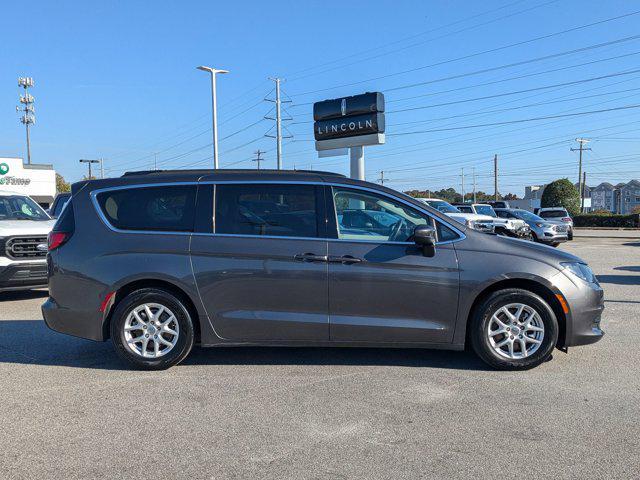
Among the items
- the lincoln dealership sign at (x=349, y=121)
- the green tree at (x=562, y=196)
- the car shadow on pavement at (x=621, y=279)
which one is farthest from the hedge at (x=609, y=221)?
the car shadow on pavement at (x=621, y=279)

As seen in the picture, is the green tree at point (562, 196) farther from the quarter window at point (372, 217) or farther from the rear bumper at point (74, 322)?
the rear bumper at point (74, 322)

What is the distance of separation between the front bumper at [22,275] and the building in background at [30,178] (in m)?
40.7

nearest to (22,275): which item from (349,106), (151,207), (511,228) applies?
(151,207)

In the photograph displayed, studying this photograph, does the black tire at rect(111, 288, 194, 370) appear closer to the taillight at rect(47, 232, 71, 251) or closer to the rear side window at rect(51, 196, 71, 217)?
the taillight at rect(47, 232, 71, 251)

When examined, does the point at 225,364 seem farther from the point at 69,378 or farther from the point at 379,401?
the point at 379,401

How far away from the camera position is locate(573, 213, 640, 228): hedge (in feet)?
137

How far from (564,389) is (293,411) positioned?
2.27m

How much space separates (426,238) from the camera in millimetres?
4949


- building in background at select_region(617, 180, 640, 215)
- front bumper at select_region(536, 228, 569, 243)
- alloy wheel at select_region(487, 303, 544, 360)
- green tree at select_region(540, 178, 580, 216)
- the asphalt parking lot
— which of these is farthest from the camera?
building in background at select_region(617, 180, 640, 215)

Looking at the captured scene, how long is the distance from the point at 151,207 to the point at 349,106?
21.6m

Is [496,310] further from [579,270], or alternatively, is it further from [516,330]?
[579,270]

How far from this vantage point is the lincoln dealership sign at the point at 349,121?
2531cm

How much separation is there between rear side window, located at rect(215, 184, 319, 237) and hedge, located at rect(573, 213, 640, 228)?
43.0m

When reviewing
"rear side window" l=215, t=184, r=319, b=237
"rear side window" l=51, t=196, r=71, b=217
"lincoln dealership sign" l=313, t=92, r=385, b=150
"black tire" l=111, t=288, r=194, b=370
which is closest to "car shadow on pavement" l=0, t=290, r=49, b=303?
"rear side window" l=51, t=196, r=71, b=217
